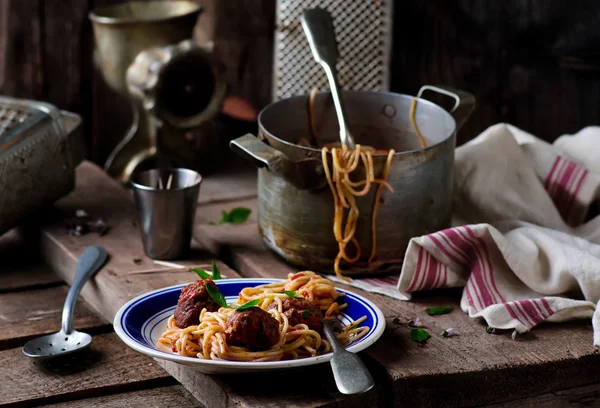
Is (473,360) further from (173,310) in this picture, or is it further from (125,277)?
(125,277)

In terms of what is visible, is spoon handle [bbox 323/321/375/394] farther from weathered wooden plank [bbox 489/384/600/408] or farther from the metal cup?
the metal cup

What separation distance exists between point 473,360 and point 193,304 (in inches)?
19.5

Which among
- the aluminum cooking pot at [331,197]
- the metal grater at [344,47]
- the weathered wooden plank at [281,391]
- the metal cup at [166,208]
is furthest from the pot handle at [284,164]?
the metal grater at [344,47]

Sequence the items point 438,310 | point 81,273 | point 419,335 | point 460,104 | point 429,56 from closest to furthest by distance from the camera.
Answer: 1. point 419,335
2. point 438,310
3. point 81,273
4. point 460,104
5. point 429,56

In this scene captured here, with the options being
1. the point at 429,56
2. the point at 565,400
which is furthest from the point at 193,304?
the point at 429,56

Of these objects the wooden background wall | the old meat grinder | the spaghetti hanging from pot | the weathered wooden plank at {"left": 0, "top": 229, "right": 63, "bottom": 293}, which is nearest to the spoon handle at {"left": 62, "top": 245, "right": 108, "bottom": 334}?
the weathered wooden plank at {"left": 0, "top": 229, "right": 63, "bottom": 293}

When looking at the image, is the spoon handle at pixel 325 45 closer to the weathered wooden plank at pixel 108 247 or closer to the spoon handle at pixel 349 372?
the weathered wooden plank at pixel 108 247

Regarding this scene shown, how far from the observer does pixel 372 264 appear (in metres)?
1.96

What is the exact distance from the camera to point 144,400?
1.61 metres

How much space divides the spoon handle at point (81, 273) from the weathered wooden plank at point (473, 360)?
0.59 metres

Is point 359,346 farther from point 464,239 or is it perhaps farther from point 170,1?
point 170,1

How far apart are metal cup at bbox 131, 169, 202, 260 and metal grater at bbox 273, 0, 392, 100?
0.72 m

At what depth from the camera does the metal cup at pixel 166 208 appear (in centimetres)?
201

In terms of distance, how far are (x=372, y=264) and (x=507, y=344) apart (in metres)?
0.37
